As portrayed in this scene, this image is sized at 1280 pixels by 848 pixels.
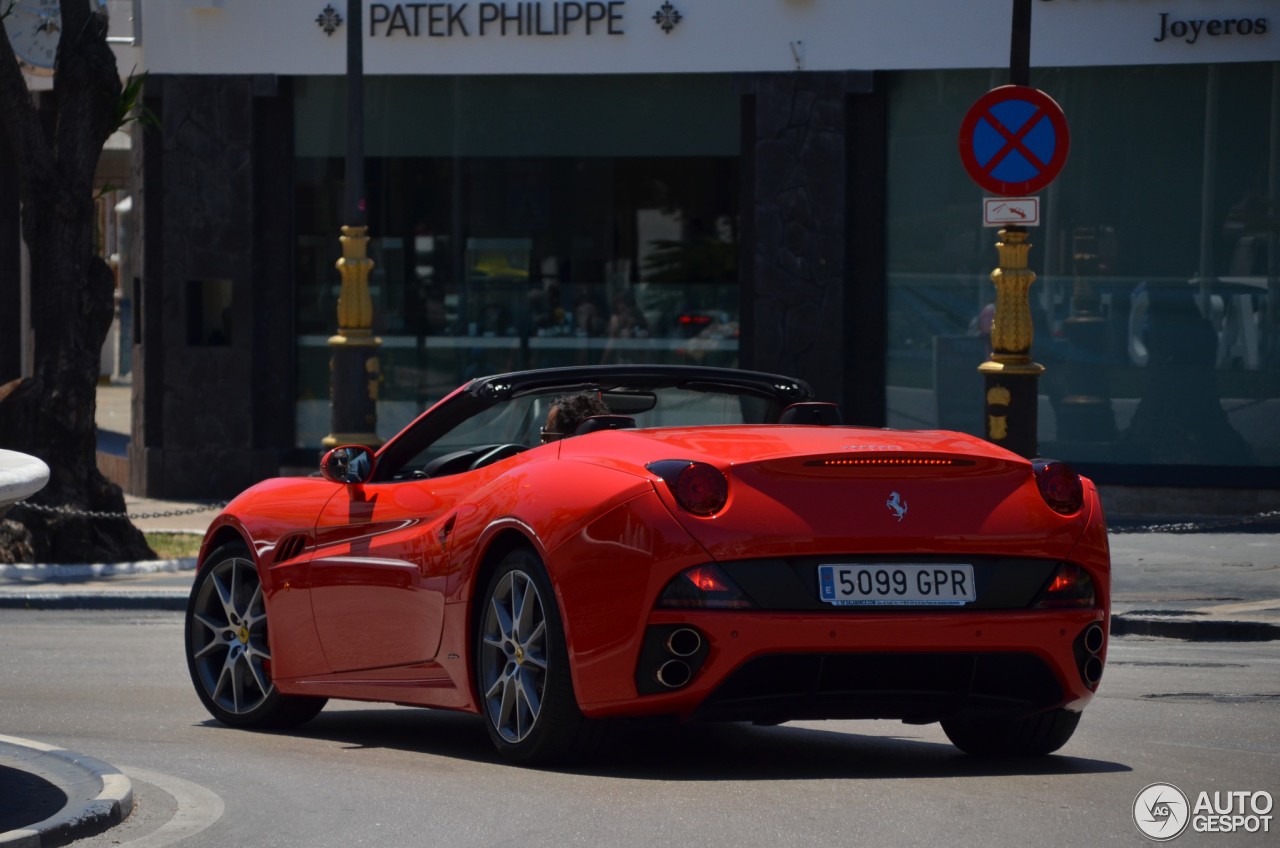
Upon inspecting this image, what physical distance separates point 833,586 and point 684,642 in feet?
1.49

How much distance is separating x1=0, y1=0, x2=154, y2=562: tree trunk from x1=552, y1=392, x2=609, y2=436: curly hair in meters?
9.27

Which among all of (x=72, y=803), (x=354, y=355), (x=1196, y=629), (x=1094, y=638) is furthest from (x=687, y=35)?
(x=72, y=803)

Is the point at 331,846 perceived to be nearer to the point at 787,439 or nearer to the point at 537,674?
the point at 537,674

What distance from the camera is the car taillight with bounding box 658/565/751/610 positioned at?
6438 mm

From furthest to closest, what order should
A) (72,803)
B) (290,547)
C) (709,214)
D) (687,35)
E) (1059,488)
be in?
(709,214)
(687,35)
(290,547)
(1059,488)
(72,803)

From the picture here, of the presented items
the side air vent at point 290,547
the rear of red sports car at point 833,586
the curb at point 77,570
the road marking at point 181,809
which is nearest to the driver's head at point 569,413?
the rear of red sports car at point 833,586

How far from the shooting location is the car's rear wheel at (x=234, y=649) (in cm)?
842

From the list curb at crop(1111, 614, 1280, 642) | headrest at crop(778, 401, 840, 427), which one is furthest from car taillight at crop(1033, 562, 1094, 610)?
curb at crop(1111, 614, 1280, 642)

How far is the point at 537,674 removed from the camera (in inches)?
269

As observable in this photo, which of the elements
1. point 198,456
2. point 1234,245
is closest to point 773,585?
point 1234,245

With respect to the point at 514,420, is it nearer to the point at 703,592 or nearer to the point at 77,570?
the point at 703,592

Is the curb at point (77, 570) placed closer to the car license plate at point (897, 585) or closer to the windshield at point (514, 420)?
the windshield at point (514, 420)

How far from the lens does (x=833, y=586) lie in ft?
21.4

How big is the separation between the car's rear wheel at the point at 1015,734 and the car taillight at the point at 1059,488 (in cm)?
67
